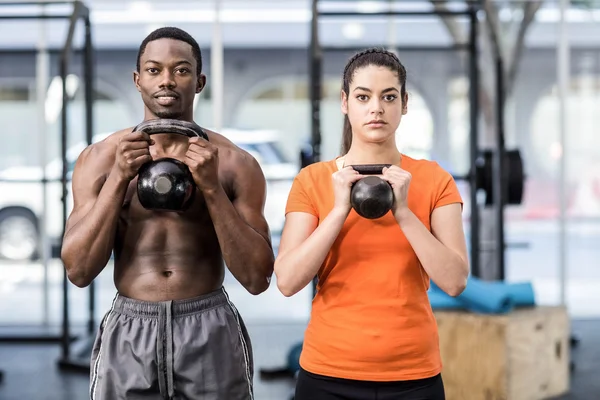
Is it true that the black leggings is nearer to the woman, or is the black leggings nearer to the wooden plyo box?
the woman

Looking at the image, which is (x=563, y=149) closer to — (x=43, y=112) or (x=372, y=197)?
(x=43, y=112)

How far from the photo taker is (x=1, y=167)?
580cm

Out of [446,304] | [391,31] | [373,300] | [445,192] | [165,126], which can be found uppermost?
[391,31]

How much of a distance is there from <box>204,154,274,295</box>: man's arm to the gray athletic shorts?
0.14m

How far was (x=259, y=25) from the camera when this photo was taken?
5.80m

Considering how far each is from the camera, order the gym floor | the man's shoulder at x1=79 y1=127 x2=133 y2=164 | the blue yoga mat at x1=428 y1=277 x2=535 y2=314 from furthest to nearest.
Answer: the gym floor < the blue yoga mat at x1=428 y1=277 x2=535 y2=314 < the man's shoulder at x1=79 y1=127 x2=133 y2=164

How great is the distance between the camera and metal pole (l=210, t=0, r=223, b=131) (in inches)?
209

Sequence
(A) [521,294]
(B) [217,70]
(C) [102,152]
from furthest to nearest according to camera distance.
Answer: (B) [217,70], (A) [521,294], (C) [102,152]

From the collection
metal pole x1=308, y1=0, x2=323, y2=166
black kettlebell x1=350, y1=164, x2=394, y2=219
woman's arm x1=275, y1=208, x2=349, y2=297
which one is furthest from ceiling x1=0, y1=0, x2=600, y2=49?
black kettlebell x1=350, y1=164, x2=394, y2=219

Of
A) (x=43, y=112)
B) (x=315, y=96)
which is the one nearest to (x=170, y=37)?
(x=315, y=96)

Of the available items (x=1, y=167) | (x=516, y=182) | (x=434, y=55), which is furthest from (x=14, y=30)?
(x=516, y=182)

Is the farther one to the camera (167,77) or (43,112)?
(43,112)

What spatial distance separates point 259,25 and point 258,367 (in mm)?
2671

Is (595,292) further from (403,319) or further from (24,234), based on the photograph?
(403,319)
